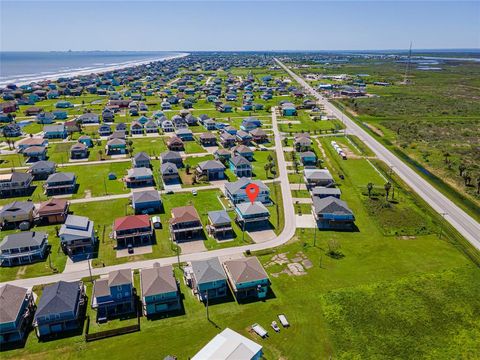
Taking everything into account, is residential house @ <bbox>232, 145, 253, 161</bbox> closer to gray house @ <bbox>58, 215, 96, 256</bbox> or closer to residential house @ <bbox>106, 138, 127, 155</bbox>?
residential house @ <bbox>106, 138, 127, 155</bbox>

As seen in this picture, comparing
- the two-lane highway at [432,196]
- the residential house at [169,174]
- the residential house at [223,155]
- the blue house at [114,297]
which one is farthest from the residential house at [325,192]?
the blue house at [114,297]

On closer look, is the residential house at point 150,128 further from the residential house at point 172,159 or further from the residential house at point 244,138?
the residential house at point 172,159

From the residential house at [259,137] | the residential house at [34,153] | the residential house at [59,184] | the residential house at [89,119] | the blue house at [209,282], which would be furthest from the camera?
the residential house at [89,119]

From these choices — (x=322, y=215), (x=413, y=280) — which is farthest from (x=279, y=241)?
(x=413, y=280)

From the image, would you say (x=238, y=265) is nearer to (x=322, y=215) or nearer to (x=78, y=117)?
(x=322, y=215)

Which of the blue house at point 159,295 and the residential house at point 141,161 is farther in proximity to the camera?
the residential house at point 141,161

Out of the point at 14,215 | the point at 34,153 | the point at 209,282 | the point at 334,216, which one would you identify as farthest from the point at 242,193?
the point at 34,153

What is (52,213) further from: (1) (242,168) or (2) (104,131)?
(2) (104,131)
